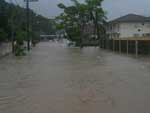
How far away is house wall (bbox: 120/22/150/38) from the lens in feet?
287

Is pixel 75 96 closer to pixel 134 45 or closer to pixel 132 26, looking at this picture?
pixel 134 45

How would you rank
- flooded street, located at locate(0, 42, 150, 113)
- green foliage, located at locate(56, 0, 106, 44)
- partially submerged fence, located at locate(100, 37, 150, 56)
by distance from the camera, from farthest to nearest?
green foliage, located at locate(56, 0, 106, 44)
partially submerged fence, located at locate(100, 37, 150, 56)
flooded street, located at locate(0, 42, 150, 113)

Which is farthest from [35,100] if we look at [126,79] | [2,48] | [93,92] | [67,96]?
[2,48]

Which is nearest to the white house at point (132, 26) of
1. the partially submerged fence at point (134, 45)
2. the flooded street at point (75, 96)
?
the partially submerged fence at point (134, 45)

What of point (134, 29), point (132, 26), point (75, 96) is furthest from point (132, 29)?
point (75, 96)

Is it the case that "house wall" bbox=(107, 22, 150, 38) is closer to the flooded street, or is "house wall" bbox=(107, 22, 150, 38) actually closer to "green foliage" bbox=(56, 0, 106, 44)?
"green foliage" bbox=(56, 0, 106, 44)

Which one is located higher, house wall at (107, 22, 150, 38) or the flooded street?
house wall at (107, 22, 150, 38)

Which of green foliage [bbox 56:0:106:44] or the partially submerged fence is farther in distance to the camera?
green foliage [bbox 56:0:106:44]

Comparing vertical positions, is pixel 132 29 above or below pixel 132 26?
below

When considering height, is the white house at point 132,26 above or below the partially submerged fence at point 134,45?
above

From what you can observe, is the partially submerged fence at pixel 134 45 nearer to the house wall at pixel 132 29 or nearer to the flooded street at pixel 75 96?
the flooded street at pixel 75 96

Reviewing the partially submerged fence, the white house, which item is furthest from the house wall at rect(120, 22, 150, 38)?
the partially submerged fence

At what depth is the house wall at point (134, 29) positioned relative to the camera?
87625mm

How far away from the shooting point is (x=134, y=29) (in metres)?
87.8
